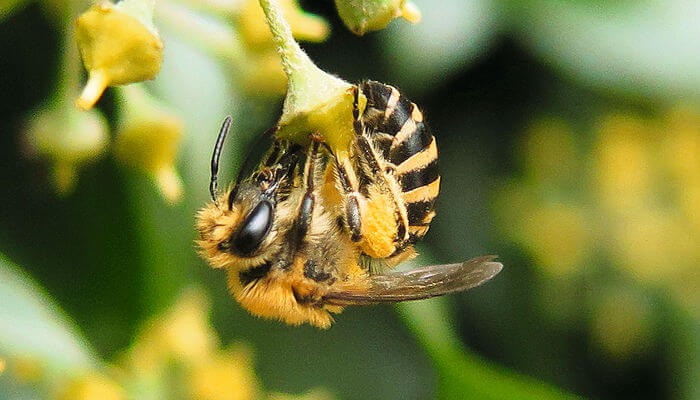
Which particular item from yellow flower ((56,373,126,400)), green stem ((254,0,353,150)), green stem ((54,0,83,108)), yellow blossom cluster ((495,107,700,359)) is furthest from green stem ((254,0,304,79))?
yellow blossom cluster ((495,107,700,359))

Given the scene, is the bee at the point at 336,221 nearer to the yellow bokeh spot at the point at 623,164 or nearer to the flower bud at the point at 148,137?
the flower bud at the point at 148,137

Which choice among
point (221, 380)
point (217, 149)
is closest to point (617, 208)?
point (221, 380)

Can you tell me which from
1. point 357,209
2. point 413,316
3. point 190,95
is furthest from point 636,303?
point 357,209

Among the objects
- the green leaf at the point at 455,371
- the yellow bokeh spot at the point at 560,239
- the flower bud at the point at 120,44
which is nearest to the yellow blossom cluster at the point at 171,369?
the green leaf at the point at 455,371

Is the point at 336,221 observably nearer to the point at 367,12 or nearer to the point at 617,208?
the point at 367,12

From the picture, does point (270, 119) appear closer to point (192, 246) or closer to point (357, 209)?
point (192, 246)
